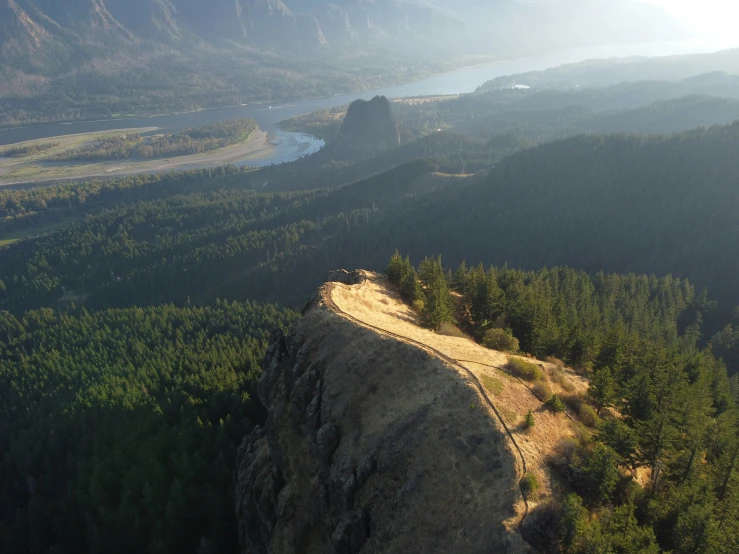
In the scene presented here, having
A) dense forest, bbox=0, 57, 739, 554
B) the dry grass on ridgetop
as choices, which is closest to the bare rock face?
the dry grass on ridgetop

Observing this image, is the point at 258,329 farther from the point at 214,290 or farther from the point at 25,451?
the point at 214,290

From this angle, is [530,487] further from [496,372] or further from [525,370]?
[525,370]

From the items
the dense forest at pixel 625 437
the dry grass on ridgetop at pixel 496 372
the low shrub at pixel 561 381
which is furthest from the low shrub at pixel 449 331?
the low shrub at pixel 561 381

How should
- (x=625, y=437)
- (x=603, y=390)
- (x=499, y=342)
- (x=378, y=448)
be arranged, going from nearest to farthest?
(x=625, y=437), (x=378, y=448), (x=603, y=390), (x=499, y=342)

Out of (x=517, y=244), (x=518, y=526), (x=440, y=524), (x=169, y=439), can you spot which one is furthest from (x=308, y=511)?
(x=517, y=244)

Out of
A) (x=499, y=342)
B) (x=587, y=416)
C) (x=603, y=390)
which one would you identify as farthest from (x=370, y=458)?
(x=603, y=390)

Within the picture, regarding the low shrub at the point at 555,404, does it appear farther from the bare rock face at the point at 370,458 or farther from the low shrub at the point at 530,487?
the low shrub at the point at 530,487
